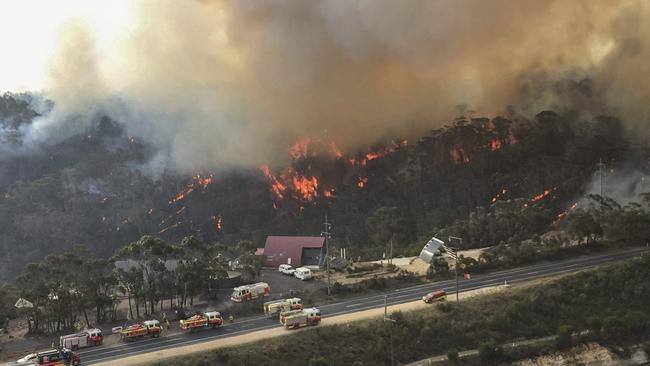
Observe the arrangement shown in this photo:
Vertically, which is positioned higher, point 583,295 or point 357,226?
point 357,226

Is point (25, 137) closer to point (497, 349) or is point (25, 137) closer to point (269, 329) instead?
point (269, 329)

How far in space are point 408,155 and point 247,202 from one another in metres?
23.4

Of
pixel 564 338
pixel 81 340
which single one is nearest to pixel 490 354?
pixel 564 338

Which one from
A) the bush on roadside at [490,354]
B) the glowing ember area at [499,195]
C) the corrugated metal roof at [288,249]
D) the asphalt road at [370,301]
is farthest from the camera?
the glowing ember area at [499,195]

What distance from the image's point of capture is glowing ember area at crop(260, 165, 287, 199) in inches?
3322

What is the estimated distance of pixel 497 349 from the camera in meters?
38.2

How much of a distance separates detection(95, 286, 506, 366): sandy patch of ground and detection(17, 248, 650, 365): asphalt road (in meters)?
0.87

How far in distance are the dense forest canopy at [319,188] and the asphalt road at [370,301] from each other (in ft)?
56.8

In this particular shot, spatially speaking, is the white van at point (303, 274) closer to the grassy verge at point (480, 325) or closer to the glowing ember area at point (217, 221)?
the grassy verge at point (480, 325)

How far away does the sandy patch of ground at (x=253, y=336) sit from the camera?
36.2 metres

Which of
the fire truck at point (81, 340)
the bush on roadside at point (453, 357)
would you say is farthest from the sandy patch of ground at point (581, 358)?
the fire truck at point (81, 340)

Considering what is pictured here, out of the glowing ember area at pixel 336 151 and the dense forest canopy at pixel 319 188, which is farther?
the glowing ember area at pixel 336 151

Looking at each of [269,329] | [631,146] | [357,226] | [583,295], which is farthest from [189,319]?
[631,146]

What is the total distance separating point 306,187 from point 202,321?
4447 cm
